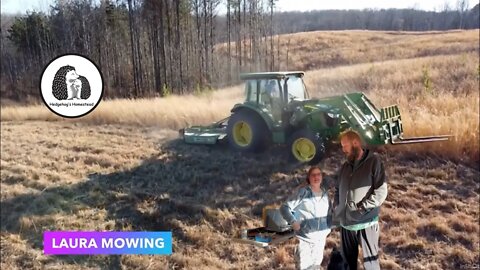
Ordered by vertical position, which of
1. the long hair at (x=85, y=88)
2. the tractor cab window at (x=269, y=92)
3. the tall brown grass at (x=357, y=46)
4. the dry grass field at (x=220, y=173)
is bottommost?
the dry grass field at (x=220, y=173)

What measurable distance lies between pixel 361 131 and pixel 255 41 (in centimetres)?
40

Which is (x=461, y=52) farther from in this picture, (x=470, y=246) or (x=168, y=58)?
(x=470, y=246)

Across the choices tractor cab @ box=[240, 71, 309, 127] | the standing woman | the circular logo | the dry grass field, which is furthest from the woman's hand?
the circular logo

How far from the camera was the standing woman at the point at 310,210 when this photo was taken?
2.15ft

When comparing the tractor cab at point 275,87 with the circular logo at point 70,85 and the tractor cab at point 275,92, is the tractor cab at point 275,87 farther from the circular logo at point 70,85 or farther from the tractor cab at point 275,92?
the circular logo at point 70,85

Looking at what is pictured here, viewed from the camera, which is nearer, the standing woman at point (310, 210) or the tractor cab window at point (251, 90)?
the standing woman at point (310, 210)

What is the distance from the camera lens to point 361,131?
0.76 metres

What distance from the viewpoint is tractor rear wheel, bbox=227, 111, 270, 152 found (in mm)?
1004

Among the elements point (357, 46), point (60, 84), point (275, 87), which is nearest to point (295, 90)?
point (275, 87)

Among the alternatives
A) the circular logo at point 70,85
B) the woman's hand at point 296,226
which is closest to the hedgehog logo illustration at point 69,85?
the circular logo at point 70,85

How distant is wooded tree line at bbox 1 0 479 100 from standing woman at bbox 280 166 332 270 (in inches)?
17.8

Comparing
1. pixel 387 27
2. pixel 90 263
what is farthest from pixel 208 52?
pixel 90 263

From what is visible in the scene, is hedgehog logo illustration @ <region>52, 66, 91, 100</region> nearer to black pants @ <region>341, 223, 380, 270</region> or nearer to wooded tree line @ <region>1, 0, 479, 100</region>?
wooded tree line @ <region>1, 0, 479, 100</region>

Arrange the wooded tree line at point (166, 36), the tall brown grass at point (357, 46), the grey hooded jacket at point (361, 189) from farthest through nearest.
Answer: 1. the tall brown grass at point (357, 46)
2. the wooded tree line at point (166, 36)
3. the grey hooded jacket at point (361, 189)
